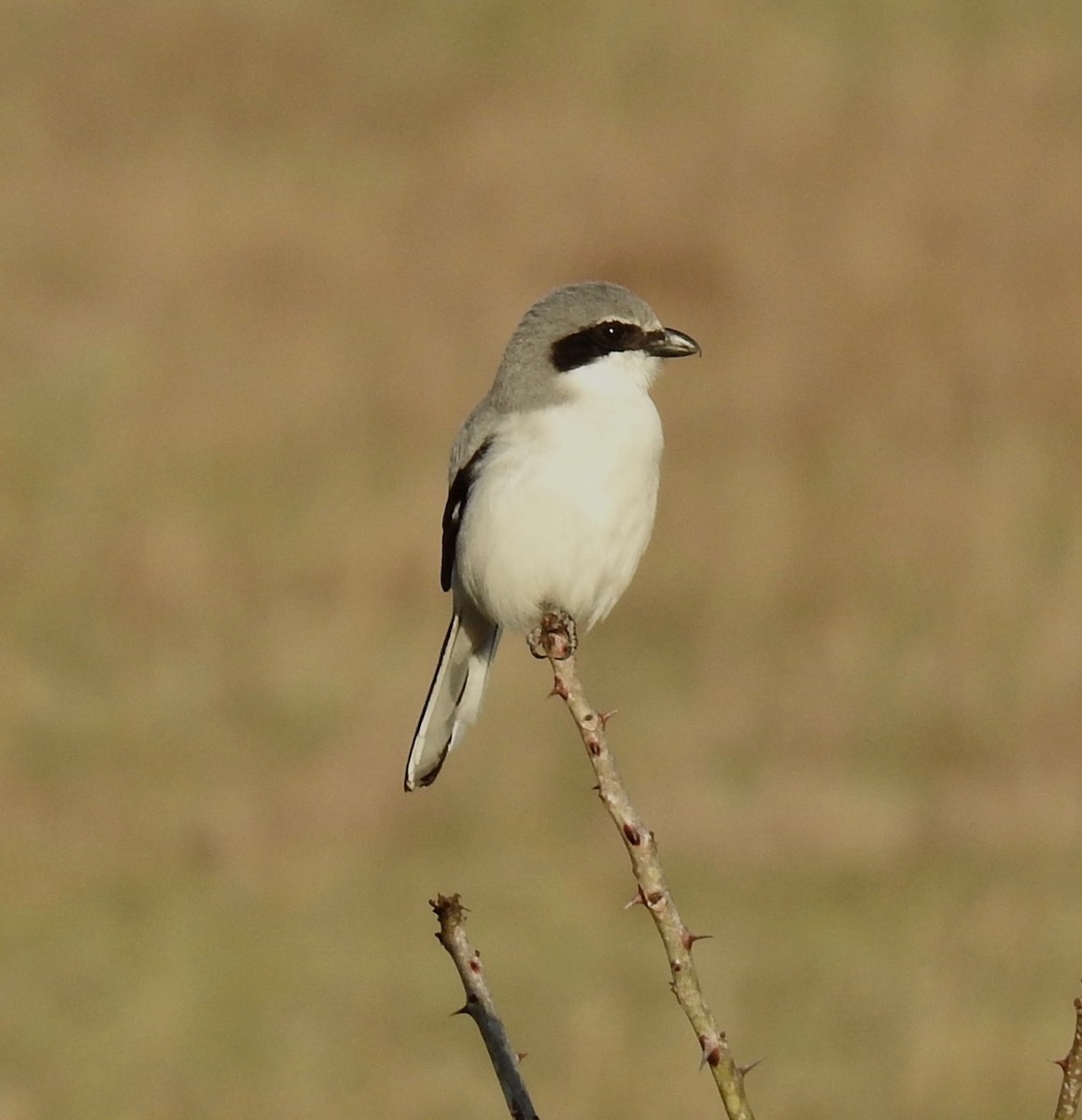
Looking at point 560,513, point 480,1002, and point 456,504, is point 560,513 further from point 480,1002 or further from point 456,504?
point 480,1002

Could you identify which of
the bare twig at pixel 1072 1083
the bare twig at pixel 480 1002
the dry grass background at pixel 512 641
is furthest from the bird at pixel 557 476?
the dry grass background at pixel 512 641

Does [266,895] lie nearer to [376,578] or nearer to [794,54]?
[376,578]

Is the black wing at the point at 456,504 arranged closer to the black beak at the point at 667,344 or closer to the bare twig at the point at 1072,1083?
the black beak at the point at 667,344

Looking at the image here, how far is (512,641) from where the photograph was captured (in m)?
16.5

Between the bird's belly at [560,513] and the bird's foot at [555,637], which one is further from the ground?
the bird's belly at [560,513]

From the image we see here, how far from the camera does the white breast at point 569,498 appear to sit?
18.5ft

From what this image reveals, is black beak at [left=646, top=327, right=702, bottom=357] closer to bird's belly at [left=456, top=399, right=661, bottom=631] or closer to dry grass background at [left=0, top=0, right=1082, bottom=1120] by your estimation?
bird's belly at [left=456, top=399, right=661, bottom=631]

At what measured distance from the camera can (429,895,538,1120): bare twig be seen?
3.31 meters

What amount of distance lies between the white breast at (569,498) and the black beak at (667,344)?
2.0 inches

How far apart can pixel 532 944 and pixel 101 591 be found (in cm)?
574

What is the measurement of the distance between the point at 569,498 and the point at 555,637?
84cm

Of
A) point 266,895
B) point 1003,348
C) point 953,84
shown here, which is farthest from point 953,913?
point 953,84

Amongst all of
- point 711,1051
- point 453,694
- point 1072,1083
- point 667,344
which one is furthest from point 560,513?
point 1072,1083

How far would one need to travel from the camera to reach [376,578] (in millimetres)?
16234
